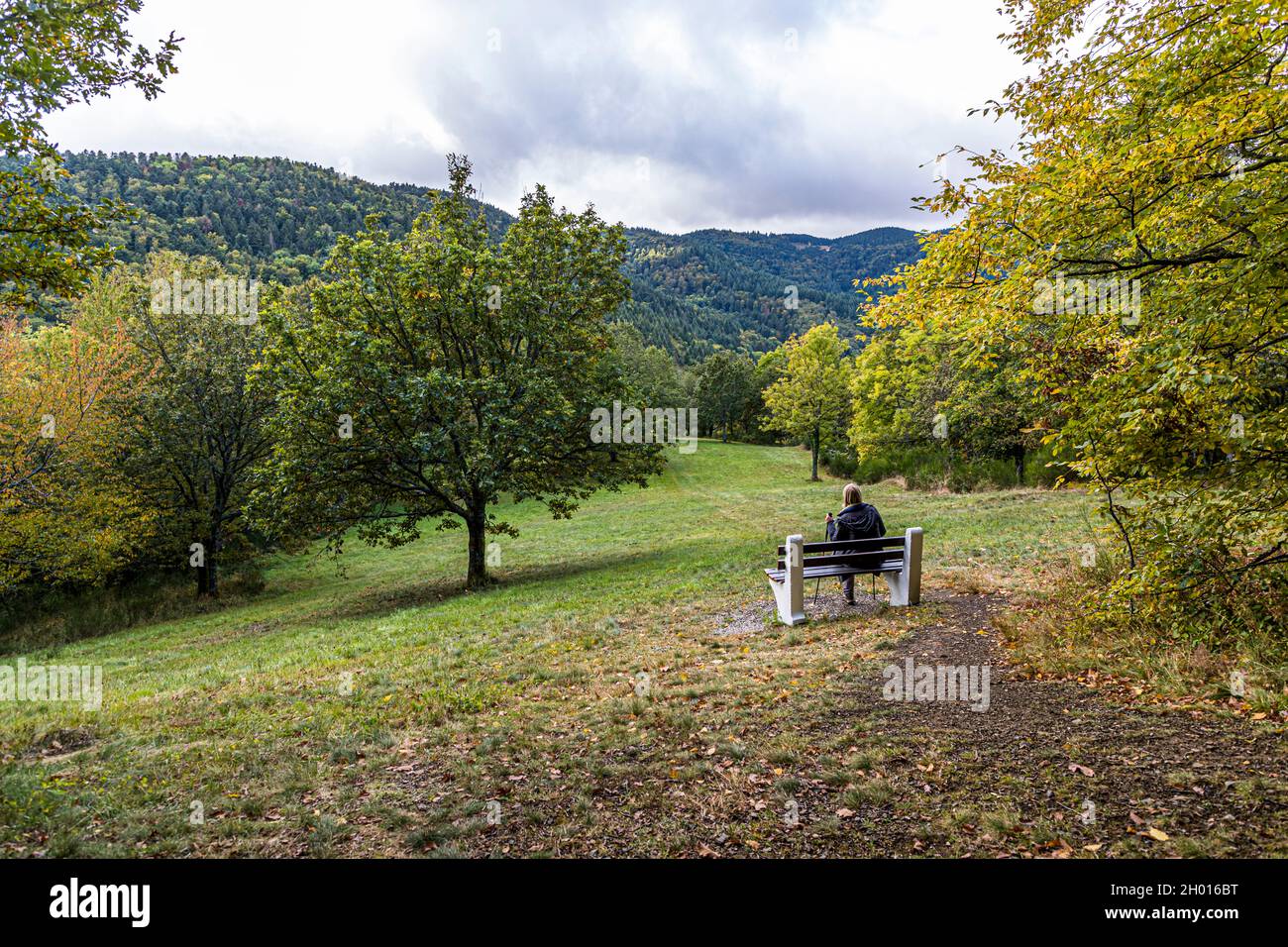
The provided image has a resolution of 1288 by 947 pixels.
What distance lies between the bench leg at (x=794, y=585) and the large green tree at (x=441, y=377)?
840 cm

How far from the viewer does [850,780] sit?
4332 mm

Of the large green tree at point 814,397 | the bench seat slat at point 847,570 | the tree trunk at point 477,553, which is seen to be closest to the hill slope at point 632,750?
the bench seat slat at point 847,570

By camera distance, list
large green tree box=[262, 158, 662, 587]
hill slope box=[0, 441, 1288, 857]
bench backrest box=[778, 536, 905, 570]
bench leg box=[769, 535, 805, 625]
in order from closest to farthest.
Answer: hill slope box=[0, 441, 1288, 857] < bench leg box=[769, 535, 805, 625] < bench backrest box=[778, 536, 905, 570] < large green tree box=[262, 158, 662, 587]

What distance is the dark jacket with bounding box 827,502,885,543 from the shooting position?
30.8ft

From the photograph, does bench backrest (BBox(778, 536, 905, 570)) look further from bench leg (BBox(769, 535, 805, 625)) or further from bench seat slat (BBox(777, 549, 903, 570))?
bench leg (BBox(769, 535, 805, 625))

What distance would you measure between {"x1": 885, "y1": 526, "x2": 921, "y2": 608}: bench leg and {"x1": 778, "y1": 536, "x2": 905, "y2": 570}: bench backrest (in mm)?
169

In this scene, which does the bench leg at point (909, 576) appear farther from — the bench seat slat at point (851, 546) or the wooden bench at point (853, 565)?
the bench seat slat at point (851, 546)

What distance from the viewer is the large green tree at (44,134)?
5.49m

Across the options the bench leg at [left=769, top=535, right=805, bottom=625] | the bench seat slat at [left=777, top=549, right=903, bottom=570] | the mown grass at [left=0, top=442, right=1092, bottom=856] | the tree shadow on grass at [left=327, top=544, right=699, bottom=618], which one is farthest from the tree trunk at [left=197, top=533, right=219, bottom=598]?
the bench seat slat at [left=777, top=549, right=903, bottom=570]

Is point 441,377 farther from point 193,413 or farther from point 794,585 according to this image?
point 193,413

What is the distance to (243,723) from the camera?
21.4 ft

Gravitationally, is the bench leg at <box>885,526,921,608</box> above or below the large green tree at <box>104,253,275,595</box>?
below

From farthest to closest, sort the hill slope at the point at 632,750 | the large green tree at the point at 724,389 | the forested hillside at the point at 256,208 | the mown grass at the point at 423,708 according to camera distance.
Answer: the forested hillside at the point at 256,208 → the large green tree at the point at 724,389 → the mown grass at the point at 423,708 → the hill slope at the point at 632,750

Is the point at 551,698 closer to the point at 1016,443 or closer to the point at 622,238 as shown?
the point at 622,238
